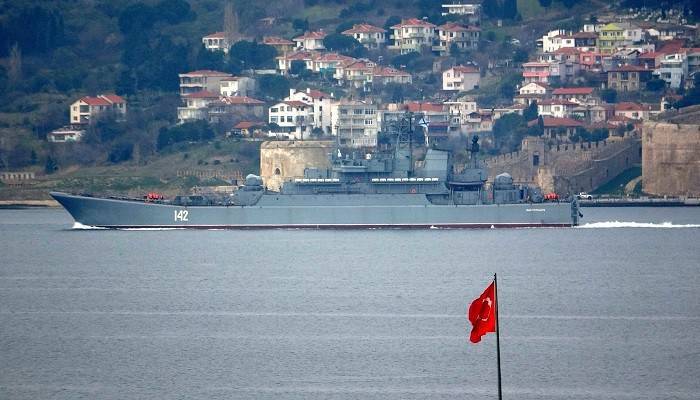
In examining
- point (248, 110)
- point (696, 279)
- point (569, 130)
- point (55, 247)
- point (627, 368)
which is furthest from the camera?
point (248, 110)

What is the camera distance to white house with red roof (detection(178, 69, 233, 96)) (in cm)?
12056

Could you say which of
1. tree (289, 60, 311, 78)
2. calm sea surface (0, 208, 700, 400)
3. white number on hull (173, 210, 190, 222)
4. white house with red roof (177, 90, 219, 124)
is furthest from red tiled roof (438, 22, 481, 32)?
white number on hull (173, 210, 190, 222)

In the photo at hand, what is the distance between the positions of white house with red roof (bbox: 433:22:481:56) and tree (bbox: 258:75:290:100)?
16.3 m

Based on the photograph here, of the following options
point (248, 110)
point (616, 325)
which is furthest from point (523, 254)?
point (248, 110)

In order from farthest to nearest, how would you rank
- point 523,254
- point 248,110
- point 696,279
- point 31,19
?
point 31,19 → point 248,110 → point 523,254 → point 696,279

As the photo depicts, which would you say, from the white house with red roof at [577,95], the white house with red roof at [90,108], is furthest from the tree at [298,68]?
the white house with red roof at [577,95]

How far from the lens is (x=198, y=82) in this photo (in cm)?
12094

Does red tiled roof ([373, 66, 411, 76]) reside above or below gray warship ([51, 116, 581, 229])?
above

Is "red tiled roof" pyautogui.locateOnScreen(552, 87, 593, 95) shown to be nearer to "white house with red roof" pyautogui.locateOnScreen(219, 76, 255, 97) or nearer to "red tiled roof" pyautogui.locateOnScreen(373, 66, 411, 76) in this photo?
"red tiled roof" pyautogui.locateOnScreen(373, 66, 411, 76)

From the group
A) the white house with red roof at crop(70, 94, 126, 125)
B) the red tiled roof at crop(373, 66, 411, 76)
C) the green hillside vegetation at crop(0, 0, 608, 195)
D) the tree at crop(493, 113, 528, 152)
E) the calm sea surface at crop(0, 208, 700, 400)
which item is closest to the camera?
the calm sea surface at crop(0, 208, 700, 400)

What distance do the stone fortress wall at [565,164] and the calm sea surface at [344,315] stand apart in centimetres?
1993

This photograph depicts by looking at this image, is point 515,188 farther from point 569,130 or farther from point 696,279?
point 569,130

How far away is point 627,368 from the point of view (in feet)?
132

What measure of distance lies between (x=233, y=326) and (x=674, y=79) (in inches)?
3007
